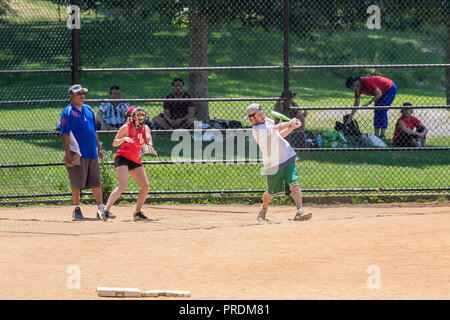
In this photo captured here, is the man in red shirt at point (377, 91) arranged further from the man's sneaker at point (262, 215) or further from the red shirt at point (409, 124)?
the man's sneaker at point (262, 215)

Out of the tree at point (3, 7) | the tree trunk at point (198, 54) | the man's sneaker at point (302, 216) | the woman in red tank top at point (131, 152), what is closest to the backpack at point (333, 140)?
the tree trunk at point (198, 54)

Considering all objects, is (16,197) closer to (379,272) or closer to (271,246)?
(271,246)

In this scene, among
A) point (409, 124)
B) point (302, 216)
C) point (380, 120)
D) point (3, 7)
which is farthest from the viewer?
point (380, 120)

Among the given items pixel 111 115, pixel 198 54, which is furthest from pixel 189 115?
pixel 198 54

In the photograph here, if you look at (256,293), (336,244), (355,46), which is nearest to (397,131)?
(336,244)

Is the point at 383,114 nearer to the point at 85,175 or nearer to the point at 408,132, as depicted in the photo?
the point at 408,132

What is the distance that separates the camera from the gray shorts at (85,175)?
10.7 m

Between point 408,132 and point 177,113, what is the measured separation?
400 centimetres

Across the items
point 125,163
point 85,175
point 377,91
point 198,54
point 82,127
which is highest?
point 198,54

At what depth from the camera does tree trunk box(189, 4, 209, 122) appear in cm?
1633

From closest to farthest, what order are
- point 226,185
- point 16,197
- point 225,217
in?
point 225,217
point 16,197
point 226,185

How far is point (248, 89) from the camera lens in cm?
2827

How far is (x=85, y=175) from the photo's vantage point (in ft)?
35.1

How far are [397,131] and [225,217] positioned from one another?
14.8 ft
